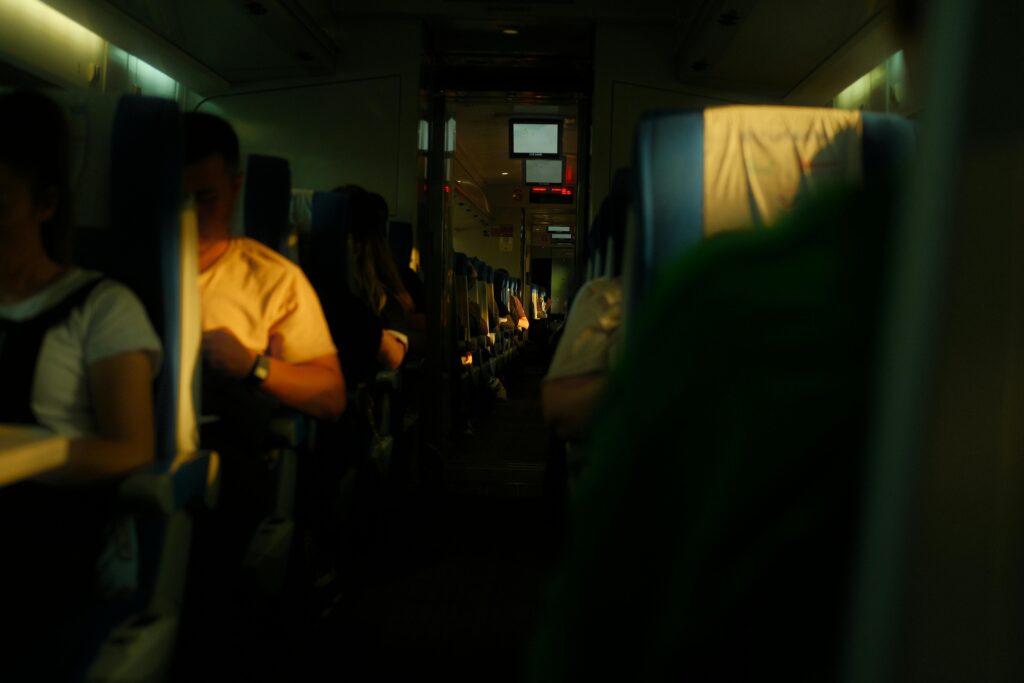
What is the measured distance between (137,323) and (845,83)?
17.3 feet

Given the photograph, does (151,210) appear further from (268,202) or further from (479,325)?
(479,325)

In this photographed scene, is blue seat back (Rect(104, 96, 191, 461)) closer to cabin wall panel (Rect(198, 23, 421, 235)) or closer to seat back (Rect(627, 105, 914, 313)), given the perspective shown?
seat back (Rect(627, 105, 914, 313))

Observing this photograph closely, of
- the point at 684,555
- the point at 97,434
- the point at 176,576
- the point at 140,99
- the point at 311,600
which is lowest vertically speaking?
the point at 311,600

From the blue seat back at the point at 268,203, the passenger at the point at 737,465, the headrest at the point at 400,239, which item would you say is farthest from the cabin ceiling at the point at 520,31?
the passenger at the point at 737,465

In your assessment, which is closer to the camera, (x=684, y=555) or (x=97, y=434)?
(x=684, y=555)

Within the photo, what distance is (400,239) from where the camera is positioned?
4.89 m

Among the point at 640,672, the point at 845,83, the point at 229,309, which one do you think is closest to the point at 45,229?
the point at 229,309

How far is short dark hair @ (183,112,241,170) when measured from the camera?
2.19 meters

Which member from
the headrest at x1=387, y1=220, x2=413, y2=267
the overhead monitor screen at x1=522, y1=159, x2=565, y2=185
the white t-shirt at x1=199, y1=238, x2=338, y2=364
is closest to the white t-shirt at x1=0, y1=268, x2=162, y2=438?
the white t-shirt at x1=199, y1=238, x2=338, y2=364

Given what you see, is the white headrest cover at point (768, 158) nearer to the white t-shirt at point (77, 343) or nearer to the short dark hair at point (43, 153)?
the white t-shirt at point (77, 343)

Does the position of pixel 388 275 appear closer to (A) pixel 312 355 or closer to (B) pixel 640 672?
(A) pixel 312 355

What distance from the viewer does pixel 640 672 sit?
560 mm

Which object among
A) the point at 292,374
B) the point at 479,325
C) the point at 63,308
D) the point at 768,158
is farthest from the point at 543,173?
the point at 63,308

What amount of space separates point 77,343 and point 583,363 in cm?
119
